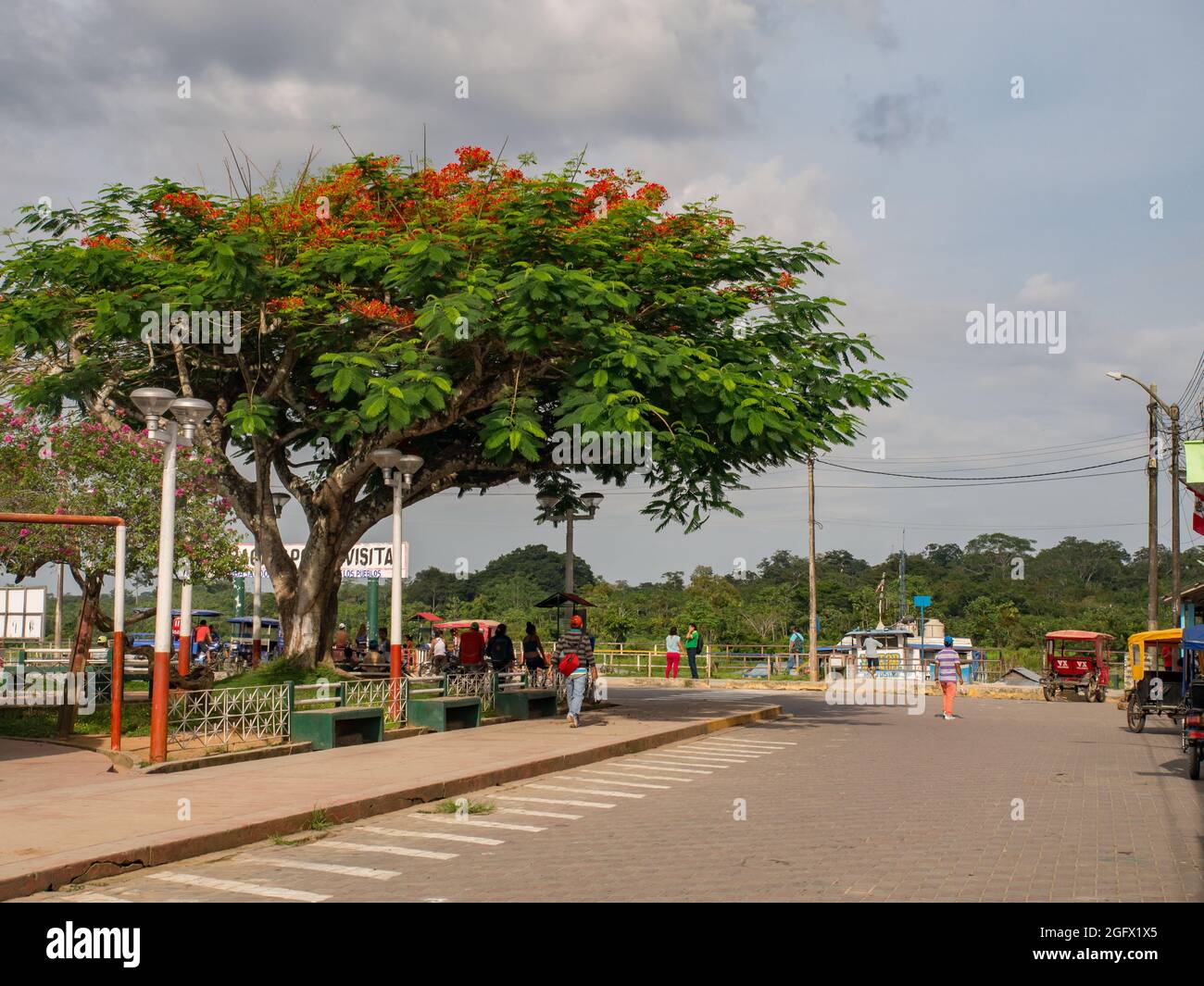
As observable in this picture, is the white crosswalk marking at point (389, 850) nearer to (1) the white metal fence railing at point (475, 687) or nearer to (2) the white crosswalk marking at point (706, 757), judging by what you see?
(2) the white crosswalk marking at point (706, 757)

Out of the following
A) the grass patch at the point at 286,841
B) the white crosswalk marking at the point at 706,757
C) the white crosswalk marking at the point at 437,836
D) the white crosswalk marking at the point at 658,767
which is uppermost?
the grass patch at the point at 286,841

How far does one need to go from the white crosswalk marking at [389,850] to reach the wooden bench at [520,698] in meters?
11.3

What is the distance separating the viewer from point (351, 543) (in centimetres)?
2427

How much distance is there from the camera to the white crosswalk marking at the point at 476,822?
1079 cm

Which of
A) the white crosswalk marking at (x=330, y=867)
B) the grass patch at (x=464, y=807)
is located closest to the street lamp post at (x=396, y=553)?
the grass patch at (x=464, y=807)

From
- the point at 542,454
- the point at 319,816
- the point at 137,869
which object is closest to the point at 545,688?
the point at 542,454

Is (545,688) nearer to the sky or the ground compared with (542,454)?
nearer to the ground

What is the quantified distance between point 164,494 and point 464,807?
4915 mm

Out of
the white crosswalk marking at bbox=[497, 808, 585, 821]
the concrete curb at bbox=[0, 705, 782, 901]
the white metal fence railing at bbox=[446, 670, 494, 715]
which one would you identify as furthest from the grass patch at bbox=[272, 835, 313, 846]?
the white metal fence railing at bbox=[446, 670, 494, 715]

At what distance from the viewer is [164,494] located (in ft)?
44.8
